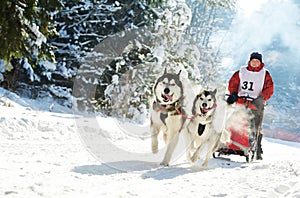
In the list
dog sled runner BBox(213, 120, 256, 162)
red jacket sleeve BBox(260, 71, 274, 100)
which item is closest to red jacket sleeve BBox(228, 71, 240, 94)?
red jacket sleeve BBox(260, 71, 274, 100)

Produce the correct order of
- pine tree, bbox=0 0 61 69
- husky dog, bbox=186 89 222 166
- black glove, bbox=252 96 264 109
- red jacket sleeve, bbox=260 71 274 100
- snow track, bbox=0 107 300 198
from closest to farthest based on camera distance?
snow track, bbox=0 107 300 198 < pine tree, bbox=0 0 61 69 < husky dog, bbox=186 89 222 166 < black glove, bbox=252 96 264 109 < red jacket sleeve, bbox=260 71 274 100

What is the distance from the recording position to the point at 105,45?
10758 mm

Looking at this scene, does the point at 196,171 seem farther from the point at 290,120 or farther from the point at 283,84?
the point at 283,84

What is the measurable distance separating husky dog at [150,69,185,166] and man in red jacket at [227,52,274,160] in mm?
1452

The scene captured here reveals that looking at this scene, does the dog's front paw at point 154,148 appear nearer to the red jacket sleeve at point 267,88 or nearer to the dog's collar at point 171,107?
the dog's collar at point 171,107

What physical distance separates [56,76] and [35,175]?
29.8 ft

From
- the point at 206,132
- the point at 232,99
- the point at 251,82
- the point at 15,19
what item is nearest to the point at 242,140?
the point at 232,99

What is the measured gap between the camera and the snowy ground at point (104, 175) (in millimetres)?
2502

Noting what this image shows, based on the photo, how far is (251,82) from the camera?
18.2 ft

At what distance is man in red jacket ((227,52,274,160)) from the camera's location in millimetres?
5211

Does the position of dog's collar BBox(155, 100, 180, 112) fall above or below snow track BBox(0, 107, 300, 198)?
above

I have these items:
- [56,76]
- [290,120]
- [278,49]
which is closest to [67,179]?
[56,76]

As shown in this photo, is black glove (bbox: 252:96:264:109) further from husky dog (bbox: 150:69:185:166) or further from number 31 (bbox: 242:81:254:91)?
husky dog (bbox: 150:69:185:166)

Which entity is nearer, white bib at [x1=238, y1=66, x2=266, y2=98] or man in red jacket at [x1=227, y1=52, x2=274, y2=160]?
man in red jacket at [x1=227, y1=52, x2=274, y2=160]
